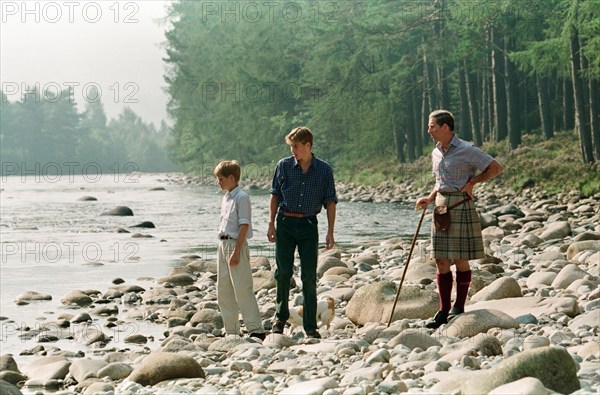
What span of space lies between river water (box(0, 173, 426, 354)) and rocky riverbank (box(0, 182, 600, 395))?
785mm

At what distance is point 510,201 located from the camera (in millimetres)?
25828

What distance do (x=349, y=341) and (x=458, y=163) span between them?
169 cm

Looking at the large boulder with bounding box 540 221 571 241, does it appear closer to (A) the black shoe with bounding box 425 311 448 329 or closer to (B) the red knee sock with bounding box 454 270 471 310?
(B) the red knee sock with bounding box 454 270 471 310

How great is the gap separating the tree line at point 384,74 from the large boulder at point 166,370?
1679 centimetres

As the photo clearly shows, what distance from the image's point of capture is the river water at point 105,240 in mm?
14188

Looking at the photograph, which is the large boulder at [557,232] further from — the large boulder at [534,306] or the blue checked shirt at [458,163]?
the blue checked shirt at [458,163]

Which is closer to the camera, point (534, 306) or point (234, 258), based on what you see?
point (234, 258)

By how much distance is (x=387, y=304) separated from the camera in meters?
9.04

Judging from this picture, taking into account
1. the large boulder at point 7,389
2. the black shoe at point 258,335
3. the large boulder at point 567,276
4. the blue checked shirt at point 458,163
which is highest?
the blue checked shirt at point 458,163

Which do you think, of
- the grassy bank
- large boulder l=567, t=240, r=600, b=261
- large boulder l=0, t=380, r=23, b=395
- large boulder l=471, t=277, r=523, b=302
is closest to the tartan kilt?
large boulder l=471, t=277, r=523, b=302

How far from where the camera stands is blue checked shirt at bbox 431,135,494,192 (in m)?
8.02
